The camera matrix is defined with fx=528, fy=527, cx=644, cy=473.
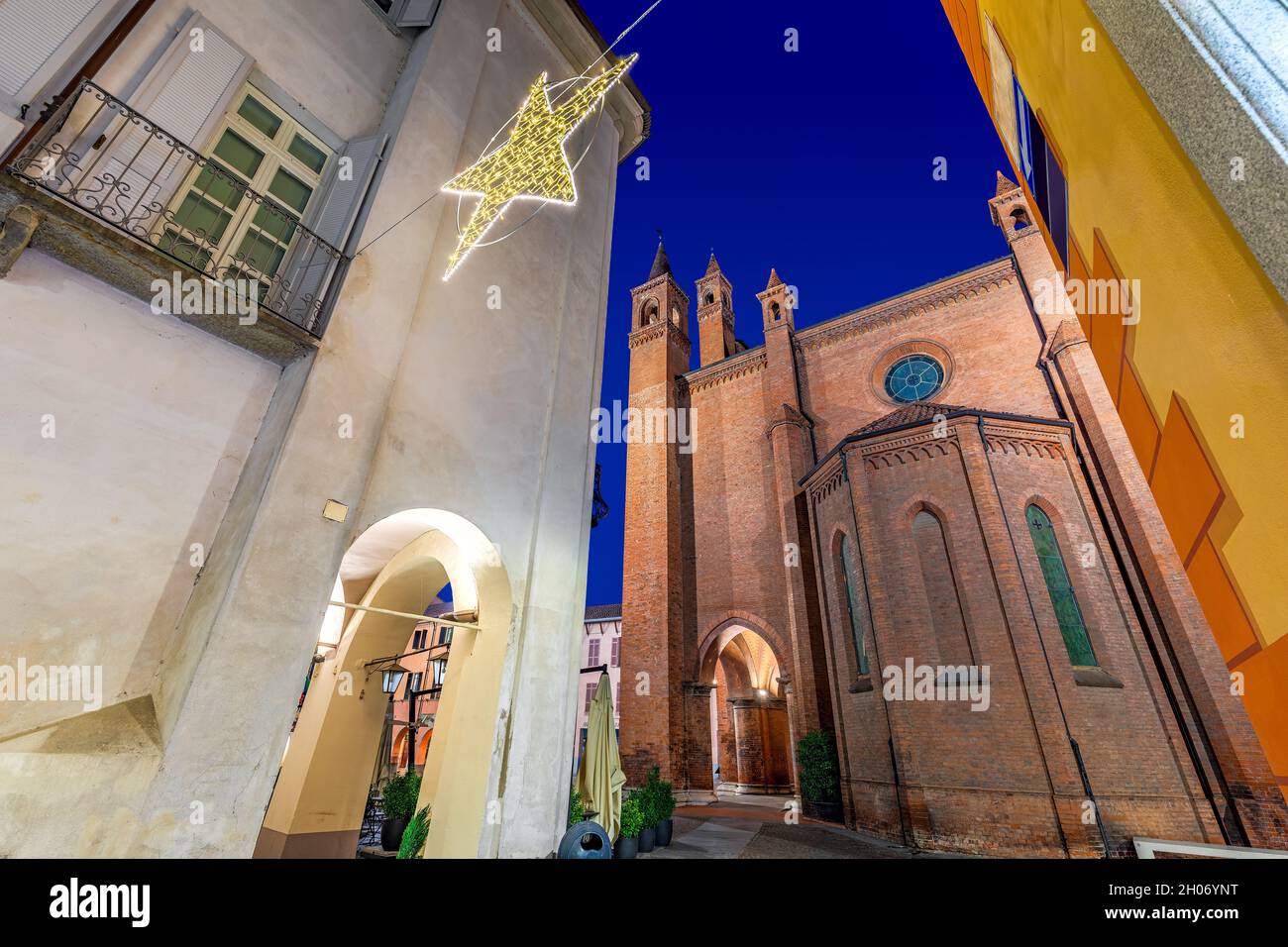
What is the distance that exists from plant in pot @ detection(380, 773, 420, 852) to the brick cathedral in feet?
28.0

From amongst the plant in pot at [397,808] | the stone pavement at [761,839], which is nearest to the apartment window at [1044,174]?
the stone pavement at [761,839]

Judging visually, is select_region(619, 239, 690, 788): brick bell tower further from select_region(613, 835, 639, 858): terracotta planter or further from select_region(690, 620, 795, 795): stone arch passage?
select_region(613, 835, 639, 858): terracotta planter

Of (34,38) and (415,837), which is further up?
(34,38)

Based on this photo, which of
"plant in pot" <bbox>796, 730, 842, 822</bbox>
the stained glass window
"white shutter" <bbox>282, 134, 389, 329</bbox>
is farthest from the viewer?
the stained glass window

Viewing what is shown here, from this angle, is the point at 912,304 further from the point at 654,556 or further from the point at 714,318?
the point at 654,556

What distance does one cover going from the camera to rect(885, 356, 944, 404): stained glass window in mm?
17609

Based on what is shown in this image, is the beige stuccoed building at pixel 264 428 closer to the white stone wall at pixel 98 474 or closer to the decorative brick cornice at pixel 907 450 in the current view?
the white stone wall at pixel 98 474

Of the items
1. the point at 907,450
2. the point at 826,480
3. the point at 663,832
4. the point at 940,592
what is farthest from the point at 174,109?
the point at 826,480

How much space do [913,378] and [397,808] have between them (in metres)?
18.4

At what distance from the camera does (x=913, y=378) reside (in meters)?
18.1

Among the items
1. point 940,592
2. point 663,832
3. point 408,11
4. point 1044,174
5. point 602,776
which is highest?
point 408,11

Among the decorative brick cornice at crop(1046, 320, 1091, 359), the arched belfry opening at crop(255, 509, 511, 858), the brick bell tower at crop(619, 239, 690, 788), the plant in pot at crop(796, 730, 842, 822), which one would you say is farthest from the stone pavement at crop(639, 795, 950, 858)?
the decorative brick cornice at crop(1046, 320, 1091, 359)
